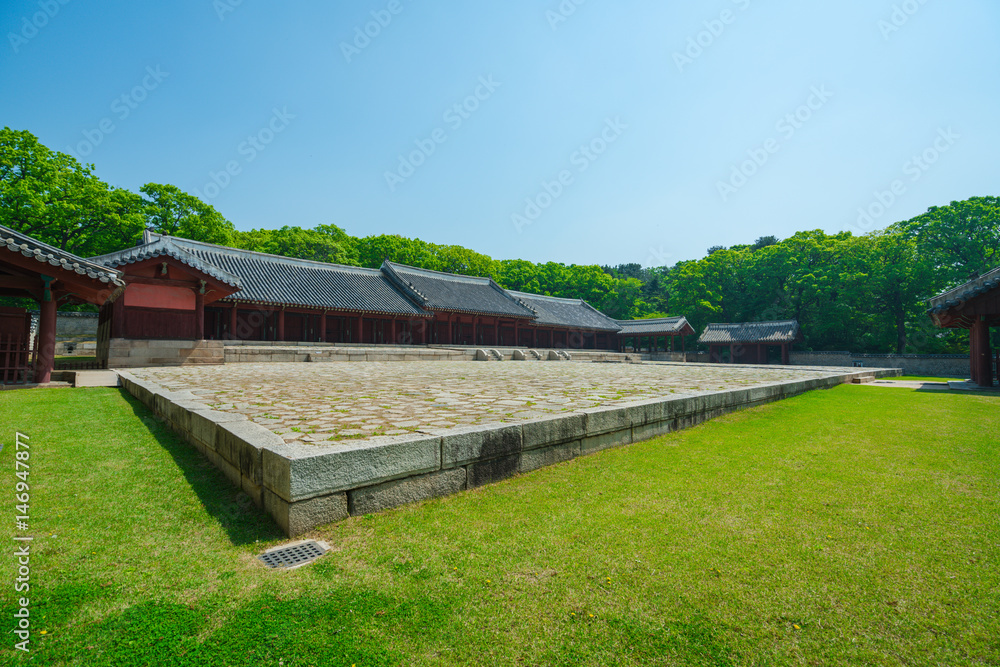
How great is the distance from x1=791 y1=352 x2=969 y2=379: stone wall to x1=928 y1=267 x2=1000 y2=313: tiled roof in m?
17.1

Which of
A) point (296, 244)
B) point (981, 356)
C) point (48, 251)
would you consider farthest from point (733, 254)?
point (48, 251)

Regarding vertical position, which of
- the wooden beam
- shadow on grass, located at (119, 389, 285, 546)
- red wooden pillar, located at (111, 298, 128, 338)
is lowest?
shadow on grass, located at (119, 389, 285, 546)

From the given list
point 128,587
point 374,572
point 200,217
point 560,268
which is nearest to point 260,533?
point 128,587

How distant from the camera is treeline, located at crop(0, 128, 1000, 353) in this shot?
25.9 metres

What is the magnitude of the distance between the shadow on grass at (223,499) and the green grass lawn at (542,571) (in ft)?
0.08

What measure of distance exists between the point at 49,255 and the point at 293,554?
10764 millimetres

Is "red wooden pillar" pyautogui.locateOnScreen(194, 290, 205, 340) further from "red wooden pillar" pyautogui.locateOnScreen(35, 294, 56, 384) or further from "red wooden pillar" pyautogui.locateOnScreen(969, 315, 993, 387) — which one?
"red wooden pillar" pyautogui.locateOnScreen(969, 315, 993, 387)

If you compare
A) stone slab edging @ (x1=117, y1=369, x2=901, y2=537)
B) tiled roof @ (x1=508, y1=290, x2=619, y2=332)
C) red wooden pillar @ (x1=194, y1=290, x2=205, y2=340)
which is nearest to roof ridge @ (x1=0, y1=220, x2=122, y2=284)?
red wooden pillar @ (x1=194, y1=290, x2=205, y2=340)

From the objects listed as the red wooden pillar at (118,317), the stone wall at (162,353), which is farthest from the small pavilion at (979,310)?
the red wooden pillar at (118,317)

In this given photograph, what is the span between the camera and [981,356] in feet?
43.1

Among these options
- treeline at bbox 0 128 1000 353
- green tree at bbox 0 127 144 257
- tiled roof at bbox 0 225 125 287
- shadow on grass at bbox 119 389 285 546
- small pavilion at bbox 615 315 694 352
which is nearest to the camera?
shadow on grass at bbox 119 389 285 546

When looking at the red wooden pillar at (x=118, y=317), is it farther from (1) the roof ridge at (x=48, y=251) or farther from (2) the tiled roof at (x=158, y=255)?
(1) the roof ridge at (x=48, y=251)

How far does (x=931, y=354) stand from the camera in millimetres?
30172

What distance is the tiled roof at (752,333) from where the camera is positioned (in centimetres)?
3622
